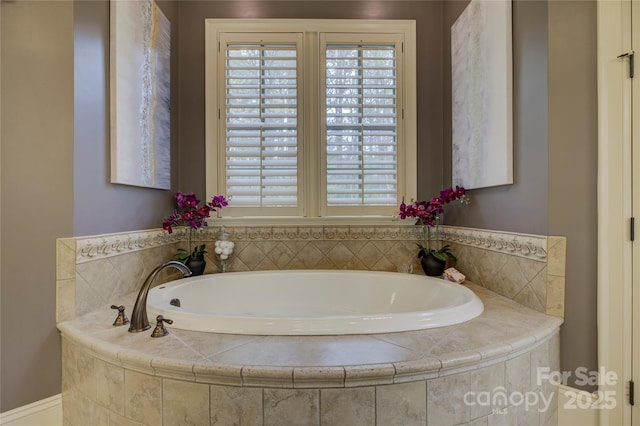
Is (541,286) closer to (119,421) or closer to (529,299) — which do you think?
(529,299)

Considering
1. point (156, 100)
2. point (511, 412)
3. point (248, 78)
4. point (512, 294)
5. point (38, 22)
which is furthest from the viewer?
point (248, 78)

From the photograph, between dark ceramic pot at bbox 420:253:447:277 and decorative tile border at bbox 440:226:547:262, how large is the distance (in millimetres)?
215

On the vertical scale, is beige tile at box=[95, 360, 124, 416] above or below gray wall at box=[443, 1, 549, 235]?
below

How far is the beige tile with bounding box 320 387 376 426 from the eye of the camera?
836 millimetres

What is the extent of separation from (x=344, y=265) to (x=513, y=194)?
3.93 feet

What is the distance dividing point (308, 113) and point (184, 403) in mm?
1903

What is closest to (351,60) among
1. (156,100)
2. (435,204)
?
(435,204)

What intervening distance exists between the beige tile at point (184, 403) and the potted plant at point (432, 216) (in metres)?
1.57

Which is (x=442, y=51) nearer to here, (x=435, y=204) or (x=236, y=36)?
(x=435, y=204)

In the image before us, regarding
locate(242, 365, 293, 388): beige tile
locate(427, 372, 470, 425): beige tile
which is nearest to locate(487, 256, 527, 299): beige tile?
locate(427, 372, 470, 425): beige tile

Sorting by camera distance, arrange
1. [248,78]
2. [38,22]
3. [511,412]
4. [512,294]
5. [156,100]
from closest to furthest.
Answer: [511,412]
[38,22]
[512,294]
[156,100]
[248,78]

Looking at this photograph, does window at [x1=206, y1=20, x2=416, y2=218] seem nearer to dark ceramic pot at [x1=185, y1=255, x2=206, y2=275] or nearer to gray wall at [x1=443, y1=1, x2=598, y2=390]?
dark ceramic pot at [x1=185, y1=255, x2=206, y2=275]

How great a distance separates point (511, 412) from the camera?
985 millimetres

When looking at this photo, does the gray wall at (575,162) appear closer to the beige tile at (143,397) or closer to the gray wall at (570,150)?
the gray wall at (570,150)
